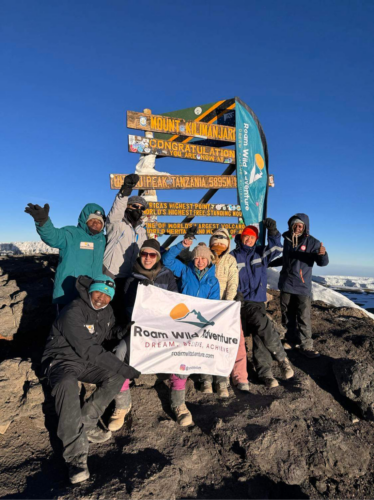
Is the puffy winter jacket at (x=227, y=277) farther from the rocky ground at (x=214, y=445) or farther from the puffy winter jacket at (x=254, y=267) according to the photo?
the rocky ground at (x=214, y=445)

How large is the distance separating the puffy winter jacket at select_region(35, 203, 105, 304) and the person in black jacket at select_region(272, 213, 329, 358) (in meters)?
4.09

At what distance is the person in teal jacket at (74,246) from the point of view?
4.41 m

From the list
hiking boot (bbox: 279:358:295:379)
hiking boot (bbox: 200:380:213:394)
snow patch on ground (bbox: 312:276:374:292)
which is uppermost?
Answer: hiking boot (bbox: 279:358:295:379)

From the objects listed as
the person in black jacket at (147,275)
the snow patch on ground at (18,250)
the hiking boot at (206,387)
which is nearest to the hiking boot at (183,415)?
the hiking boot at (206,387)

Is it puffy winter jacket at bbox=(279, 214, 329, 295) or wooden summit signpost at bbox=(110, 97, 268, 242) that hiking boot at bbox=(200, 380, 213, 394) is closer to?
puffy winter jacket at bbox=(279, 214, 329, 295)

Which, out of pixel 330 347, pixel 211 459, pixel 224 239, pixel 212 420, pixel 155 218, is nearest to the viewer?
pixel 211 459

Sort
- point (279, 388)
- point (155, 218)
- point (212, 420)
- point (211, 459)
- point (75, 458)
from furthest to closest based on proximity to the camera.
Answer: point (155, 218) < point (279, 388) < point (212, 420) < point (211, 459) < point (75, 458)

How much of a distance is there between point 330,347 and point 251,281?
2.91 meters

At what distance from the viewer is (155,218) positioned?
7992 mm

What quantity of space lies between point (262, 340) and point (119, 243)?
124 inches

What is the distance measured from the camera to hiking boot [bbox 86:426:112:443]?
342 cm

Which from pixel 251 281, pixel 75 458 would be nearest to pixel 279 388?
pixel 251 281

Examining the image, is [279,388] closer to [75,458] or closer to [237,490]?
[237,490]

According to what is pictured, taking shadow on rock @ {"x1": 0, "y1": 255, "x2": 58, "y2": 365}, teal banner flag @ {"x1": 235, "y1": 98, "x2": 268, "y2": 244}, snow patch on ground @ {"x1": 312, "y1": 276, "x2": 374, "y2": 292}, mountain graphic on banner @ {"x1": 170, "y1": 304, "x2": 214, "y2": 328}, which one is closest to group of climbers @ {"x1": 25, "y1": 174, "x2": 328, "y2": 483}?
mountain graphic on banner @ {"x1": 170, "y1": 304, "x2": 214, "y2": 328}
